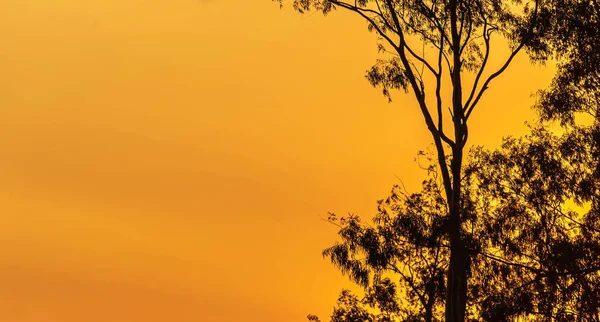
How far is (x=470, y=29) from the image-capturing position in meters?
25.3

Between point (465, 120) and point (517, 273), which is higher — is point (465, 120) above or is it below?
above

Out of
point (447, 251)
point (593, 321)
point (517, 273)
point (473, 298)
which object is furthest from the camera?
point (447, 251)

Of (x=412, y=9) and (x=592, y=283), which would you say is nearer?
(x=592, y=283)

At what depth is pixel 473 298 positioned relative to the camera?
25.9 metres

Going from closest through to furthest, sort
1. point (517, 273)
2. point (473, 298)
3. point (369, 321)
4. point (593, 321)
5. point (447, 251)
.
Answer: point (593, 321) → point (517, 273) → point (473, 298) → point (447, 251) → point (369, 321)

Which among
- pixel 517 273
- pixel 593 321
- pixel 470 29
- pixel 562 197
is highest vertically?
pixel 470 29

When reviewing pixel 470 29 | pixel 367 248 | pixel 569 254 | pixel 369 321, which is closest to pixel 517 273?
pixel 569 254

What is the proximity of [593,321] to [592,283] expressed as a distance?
92 cm

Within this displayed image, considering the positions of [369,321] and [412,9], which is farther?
[369,321]

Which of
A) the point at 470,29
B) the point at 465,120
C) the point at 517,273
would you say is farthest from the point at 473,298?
the point at 470,29

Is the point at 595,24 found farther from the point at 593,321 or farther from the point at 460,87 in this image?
the point at 593,321

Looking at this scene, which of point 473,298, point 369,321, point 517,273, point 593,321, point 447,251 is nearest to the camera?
point 593,321

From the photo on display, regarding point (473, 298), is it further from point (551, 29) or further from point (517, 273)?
point (551, 29)

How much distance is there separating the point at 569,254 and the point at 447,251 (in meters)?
6.72
